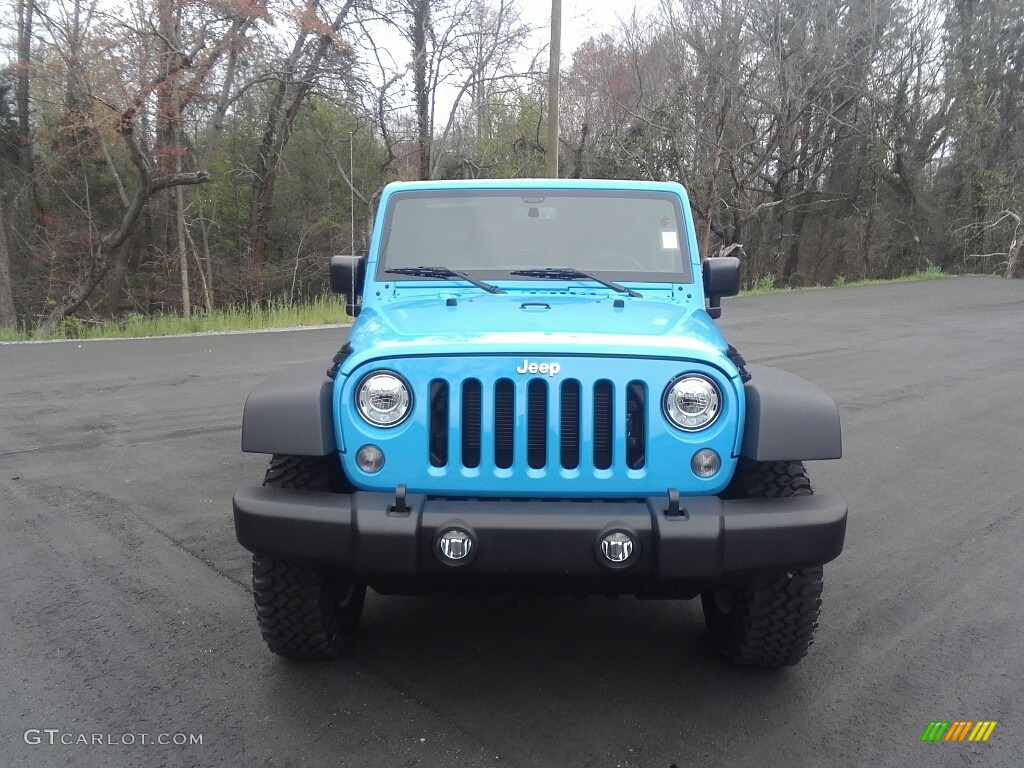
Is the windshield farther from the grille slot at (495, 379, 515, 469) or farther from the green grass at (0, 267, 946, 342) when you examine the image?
the green grass at (0, 267, 946, 342)

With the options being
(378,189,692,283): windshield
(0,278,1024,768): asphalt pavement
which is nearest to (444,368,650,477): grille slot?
(0,278,1024,768): asphalt pavement

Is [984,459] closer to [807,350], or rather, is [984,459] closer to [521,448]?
[521,448]

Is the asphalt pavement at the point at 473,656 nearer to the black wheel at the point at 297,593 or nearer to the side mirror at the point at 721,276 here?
the black wheel at the point at 297,593

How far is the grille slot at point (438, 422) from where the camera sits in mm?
2674

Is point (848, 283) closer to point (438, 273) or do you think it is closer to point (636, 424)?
point (438, 273)

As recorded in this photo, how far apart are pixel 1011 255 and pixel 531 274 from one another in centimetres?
3145

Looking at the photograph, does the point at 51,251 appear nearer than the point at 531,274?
No

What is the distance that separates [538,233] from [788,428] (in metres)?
1.73

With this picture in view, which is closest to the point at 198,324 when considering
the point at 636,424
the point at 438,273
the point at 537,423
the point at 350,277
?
the point at 350,277

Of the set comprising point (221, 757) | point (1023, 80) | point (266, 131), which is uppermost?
point (1023, 80)

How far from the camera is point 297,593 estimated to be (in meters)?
2.82

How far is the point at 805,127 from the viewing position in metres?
28.8

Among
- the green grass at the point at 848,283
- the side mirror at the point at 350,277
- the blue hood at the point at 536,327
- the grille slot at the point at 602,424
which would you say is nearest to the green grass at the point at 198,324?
the side mirror at the point at 350,277

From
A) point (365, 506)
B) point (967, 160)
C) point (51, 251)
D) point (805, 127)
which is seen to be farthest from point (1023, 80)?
point (365, 506)
